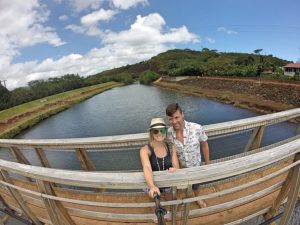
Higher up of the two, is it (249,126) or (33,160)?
(249,126)

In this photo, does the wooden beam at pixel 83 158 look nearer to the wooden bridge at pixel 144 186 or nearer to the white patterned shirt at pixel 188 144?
the wooden bridge at pixel 144 186

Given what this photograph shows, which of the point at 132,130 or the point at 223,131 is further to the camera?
the point at 132,130

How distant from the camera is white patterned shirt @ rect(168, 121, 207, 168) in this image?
10.0ft

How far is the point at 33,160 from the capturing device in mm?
19219

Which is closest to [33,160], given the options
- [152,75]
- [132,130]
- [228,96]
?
[132,130]

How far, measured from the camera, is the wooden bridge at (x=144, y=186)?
188 cm

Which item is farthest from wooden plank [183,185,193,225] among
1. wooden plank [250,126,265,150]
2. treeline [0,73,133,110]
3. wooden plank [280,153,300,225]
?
treeline [0,73,133,110]

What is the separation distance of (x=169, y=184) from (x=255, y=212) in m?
1.36

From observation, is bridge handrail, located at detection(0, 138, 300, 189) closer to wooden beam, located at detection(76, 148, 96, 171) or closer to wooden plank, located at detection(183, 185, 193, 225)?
wooden plank, located at detection(183, 185, 193, 225)

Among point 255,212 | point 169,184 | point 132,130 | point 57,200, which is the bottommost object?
point 132,130

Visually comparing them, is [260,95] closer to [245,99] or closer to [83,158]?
[245,99]

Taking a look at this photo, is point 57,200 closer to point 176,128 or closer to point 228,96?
point 176,128

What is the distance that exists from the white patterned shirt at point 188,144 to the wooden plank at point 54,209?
4.24 ft

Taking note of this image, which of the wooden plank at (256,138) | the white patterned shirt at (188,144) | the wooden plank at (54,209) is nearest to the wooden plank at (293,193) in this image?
the white patterned shirt at (188,144)
